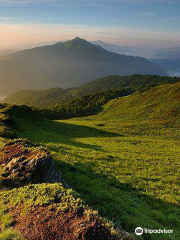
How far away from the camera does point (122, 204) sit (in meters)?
16.7

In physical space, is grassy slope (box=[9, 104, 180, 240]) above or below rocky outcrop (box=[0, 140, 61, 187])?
below

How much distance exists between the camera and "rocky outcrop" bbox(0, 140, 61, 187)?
15.9 meters

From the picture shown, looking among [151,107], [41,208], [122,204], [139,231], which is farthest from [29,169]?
[151,107]

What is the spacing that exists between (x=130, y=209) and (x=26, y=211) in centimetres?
759

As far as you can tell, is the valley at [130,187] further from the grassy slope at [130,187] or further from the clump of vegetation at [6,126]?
the clump of vegetation at [6,126]

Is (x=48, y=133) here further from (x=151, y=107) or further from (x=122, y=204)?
(x=151, y=107)

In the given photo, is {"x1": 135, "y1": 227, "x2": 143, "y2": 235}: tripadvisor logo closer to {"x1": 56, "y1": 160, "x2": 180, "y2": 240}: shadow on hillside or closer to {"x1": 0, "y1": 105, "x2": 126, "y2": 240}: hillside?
{"x1": 56, "y1": 160, "x2": 180, "y2": 240}: shadow on hillside

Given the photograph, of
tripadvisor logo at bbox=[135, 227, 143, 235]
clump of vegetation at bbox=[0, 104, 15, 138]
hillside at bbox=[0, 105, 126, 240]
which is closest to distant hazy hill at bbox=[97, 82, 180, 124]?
clump of vegetation at bbox=[0, 104, 15, 138]

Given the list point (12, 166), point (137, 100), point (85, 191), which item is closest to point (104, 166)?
point (85, 191)

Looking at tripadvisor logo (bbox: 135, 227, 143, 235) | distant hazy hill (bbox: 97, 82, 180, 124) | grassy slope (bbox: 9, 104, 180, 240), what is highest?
tripadvisor logo (bbox: 135, 227, 143, 235)

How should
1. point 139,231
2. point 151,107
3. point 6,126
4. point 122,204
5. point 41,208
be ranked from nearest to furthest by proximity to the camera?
point 41,208
point 139,231
point 122,204
point 6,126
point 151,107

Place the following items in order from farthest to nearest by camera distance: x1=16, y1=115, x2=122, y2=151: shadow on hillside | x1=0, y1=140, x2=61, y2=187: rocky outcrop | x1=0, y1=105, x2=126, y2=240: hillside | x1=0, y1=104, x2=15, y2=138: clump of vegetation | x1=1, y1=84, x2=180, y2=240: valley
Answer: x1=16, y1=115, x2=122, y2=151: shadow on hillside, x1=0, y1=104, x2=15, y2=138: clump of vegetation, x1=0, y1=140, x2=61, y2=187: rocky outcrop, x1=1, y1=84, x2=180, y2=240: valley, x1=0, y1=105, x2=126, y2=240: hillside

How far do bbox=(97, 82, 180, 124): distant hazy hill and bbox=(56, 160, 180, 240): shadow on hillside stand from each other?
74042 millimetres

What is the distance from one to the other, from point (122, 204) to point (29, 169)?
711 centimetres
